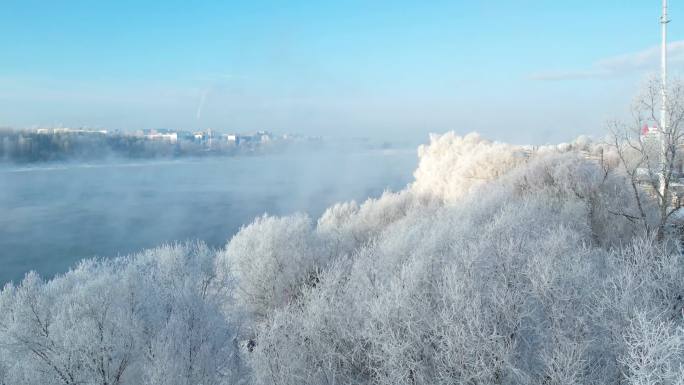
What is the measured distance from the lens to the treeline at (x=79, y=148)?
51250mm

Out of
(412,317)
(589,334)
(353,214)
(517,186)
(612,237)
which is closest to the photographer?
(589,334)

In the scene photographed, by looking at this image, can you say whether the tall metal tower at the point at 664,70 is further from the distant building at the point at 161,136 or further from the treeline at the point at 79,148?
the distant building at the point at 161,136

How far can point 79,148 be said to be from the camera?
5747 centimetres

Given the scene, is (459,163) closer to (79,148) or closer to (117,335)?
(117,335)

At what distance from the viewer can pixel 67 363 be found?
22.9 ft

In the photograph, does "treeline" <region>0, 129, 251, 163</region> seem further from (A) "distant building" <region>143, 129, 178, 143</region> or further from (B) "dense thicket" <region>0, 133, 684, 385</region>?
(B) "dense thicket" <region>0, 133, 684, 385</region>

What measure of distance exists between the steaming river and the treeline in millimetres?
1538

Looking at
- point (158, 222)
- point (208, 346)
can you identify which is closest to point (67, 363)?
point (208, 346)

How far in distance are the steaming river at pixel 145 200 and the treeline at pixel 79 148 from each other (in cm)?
154

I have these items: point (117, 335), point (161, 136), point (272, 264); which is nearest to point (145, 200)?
point (272, 264)

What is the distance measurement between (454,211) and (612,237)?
583cm

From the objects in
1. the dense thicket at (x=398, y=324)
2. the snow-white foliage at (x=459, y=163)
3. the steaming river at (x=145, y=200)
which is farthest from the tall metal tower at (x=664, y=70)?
the steaming river at (x=145, y=200)

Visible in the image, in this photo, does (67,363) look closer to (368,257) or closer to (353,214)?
(368,257)

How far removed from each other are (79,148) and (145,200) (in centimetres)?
2532
